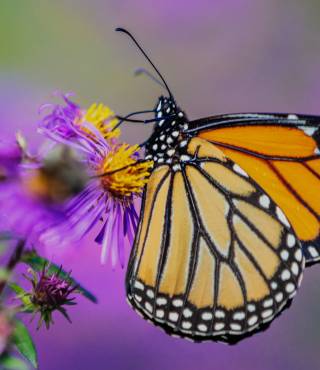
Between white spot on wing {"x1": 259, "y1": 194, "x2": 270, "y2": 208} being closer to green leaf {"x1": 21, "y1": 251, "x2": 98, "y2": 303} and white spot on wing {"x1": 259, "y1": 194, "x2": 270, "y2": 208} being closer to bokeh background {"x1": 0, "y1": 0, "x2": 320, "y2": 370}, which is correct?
green leaf {"x1": 21, "y1": 251, "x2": 98, "y2": 303}

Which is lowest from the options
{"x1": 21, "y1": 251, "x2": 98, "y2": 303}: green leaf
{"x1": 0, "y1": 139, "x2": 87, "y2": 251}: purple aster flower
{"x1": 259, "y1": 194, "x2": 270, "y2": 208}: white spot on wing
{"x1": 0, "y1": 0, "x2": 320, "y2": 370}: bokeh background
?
{"x1": 21, "y1": 251, "x2": 98, "y2": 303}: green leaf

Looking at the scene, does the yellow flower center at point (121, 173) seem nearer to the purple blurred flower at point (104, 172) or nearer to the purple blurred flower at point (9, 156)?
the purple blurred flower at point (104, 172)

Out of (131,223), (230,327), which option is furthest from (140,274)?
(230,327)

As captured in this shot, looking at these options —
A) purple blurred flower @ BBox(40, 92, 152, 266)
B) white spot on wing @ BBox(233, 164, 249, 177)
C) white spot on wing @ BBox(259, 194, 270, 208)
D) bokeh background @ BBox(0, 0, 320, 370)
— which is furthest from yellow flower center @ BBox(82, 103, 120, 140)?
bokeh background @ BBox(0, 0, 320, 370)

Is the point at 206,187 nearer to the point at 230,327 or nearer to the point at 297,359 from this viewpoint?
the point at 230,327

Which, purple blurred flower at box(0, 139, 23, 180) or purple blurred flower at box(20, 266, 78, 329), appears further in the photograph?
purple blurred flower at box(20, 266, 78, 329)

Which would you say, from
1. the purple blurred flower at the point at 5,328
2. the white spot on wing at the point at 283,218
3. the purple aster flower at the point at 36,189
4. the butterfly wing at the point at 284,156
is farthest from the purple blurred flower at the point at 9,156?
the white spot on wing at the point at 283,218

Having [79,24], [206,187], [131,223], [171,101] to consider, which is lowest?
[131,223]

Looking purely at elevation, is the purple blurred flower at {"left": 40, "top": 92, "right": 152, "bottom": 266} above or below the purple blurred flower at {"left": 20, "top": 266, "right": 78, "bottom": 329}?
above
